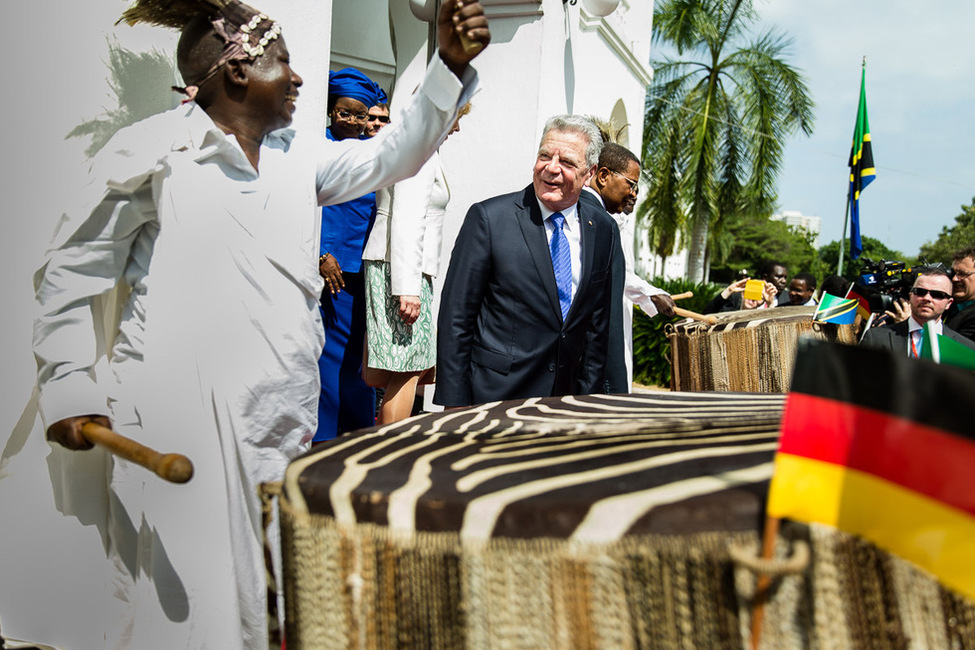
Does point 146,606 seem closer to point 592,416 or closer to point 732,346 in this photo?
point 592,416

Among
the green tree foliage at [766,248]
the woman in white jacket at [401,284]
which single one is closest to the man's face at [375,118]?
the woman in white jacket at [401,284]

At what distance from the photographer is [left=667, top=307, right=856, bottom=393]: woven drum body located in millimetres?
4270

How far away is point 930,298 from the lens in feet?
15.4

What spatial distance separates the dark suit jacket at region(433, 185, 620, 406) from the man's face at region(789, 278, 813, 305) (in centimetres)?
559

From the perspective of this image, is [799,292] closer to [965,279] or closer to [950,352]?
[965,279]

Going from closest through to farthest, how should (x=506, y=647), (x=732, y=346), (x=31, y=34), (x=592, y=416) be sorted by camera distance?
1. (x=506, y=647)
2. (x=592, y=416)
3. (x=31, y=34)
4. (x=732, y=346)

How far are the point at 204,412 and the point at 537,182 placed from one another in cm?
172

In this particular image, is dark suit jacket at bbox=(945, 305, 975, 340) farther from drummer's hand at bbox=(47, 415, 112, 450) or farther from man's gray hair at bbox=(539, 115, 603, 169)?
drummer's hand at bbox=(47, 415, 112, 450)

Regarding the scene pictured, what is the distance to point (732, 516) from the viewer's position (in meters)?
0.96

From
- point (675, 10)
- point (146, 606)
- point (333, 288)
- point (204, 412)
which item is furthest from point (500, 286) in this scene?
point (675, 10)

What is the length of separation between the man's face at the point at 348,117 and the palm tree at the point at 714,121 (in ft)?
61.8

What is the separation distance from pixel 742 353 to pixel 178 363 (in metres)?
3.18

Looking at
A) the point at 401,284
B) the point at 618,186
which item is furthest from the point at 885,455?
the point at 618,186

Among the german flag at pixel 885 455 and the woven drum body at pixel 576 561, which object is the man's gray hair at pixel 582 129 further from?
the german flag at pixel 885 455
